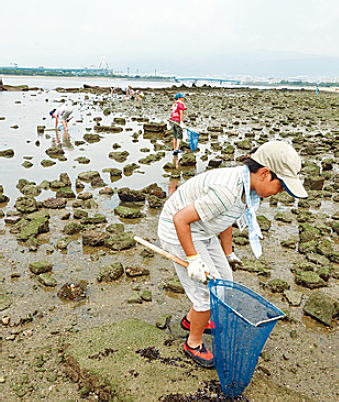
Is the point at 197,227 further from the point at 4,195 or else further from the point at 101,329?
the point at 4,195

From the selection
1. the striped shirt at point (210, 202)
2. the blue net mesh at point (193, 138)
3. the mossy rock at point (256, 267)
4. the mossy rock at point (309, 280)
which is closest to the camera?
the striped shirt at point (210, 202)

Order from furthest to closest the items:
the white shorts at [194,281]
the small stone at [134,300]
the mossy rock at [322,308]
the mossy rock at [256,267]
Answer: the mossy rock at [256,267]
the small stone at [134,300]
the mossy rock at [322,308]
the white shorts at [194,281]

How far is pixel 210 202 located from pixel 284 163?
20.6 inches

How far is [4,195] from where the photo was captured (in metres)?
6.57

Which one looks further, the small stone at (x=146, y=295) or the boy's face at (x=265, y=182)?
the small stone at (x=146, y=295)

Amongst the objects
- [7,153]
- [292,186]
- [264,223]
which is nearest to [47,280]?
[292,186]

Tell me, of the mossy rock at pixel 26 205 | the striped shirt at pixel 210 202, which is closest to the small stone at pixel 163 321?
the striped shirt at pixel 210 202

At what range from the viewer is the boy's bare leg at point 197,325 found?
2775 mm

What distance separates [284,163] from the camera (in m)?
2.26

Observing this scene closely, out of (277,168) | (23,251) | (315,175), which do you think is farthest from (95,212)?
(315,175)

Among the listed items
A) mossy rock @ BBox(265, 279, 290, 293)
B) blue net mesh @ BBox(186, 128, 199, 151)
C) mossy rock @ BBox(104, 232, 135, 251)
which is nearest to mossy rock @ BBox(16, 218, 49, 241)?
mossy rock @ BBox(104, 232, 135, 251)

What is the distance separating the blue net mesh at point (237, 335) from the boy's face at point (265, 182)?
0.72m

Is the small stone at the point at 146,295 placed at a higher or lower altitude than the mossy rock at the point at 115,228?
lower

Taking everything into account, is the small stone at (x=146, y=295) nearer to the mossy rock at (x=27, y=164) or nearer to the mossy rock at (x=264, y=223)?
the mossy rock at (x=264, y=223)
